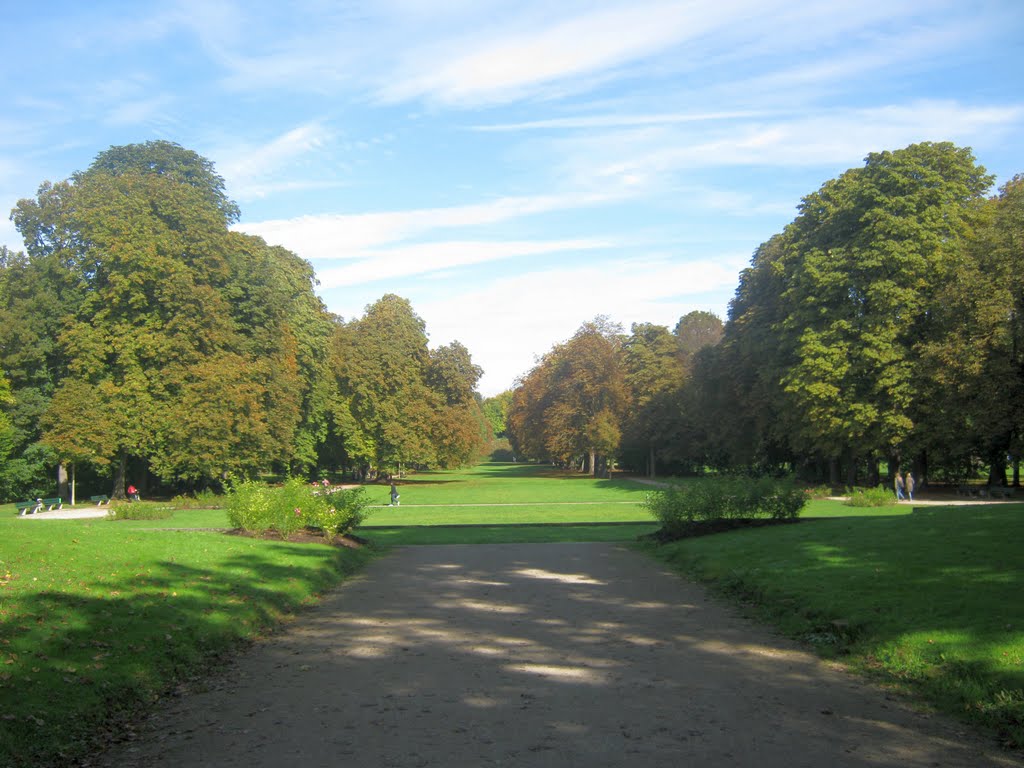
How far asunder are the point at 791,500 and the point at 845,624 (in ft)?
33.2

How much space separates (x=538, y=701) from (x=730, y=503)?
13.3 meters

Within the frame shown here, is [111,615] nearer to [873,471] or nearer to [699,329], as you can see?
[873,471]

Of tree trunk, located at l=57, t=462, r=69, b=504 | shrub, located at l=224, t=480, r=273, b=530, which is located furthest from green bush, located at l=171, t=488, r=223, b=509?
shrub, located at l=224, t=480, r=273, b=530

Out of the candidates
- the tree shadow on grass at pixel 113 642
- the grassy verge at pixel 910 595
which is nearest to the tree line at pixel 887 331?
the grassy verge at pixel 910 595

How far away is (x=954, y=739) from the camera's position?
18.8 feet

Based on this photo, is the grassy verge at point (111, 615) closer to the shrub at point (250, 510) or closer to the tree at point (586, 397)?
the shrub at point (250, 510)

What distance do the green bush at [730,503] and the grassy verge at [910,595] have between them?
2563 millimetres

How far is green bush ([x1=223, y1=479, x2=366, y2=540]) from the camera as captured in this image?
17.4m

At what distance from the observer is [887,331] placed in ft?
121

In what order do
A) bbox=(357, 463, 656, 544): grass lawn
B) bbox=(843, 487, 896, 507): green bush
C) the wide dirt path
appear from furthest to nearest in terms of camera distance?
bbox=(843, 487, 896, 507): green bush, bbox=(357, 463, 656, 544): grass lawn, the wide dirt path

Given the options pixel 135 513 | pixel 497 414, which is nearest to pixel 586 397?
pixel 135 513

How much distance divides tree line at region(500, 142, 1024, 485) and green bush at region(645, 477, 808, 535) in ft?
45.8

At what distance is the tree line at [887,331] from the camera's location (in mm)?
31797

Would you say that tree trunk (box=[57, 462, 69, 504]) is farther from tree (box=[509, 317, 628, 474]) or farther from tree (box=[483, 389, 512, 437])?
tree (box=[483, 389, 512, 437])
